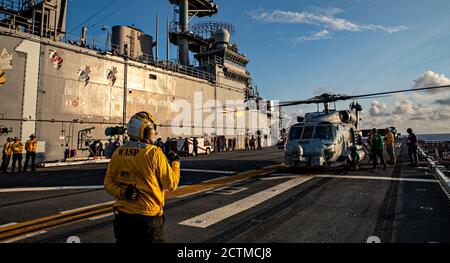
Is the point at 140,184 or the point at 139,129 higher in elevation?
the point at 139,129

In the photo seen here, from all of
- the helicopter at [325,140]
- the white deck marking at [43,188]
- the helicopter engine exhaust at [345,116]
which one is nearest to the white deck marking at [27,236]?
the white deck marking at [43,188]

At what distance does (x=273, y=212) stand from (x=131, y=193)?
143 inches

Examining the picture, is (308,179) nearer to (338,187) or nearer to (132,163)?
(338,187)

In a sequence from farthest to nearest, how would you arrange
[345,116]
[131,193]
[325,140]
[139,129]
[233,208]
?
[345,116]
[325,140]
[233,208]
[139,129]
[131,193]

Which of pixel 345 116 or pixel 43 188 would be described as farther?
pixel 345 116

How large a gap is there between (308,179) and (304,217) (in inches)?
181

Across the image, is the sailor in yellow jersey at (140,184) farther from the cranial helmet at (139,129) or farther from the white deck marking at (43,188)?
the white deck marking at (43,188)

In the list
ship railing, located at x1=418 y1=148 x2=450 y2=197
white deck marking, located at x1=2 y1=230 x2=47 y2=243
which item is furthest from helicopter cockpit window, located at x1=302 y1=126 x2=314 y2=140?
white deck marking, located at x1=2 y1=230 x2=47 y2=243

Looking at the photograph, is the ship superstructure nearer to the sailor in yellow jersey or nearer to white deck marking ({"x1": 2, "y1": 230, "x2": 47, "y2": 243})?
white deck marking ({"x1": 2, "y1": 230, "x2": 47, "y2": 243})

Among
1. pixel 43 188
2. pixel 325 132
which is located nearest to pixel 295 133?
pixel 325 132

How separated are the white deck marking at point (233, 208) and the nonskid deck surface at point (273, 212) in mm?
18

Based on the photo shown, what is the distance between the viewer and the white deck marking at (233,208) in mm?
4556

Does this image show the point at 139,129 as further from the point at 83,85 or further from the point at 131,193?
the point at 83,85

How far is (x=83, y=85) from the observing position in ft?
60.2
